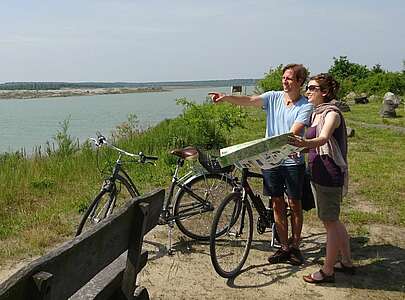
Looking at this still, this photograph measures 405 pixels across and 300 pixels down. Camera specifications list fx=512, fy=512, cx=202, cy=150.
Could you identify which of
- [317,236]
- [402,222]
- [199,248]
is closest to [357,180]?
[402,222]

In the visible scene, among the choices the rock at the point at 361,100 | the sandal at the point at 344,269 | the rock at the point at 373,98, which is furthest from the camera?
the rock at the point at 373,98

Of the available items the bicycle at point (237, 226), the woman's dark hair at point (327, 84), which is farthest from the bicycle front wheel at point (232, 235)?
the woman's dark hair at point (327, 84)

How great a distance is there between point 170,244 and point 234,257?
2.36 feet

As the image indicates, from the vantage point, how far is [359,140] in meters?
13.9

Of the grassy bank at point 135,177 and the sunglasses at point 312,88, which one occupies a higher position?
the sunglasses at point 312,88

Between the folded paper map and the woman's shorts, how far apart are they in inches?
15.2

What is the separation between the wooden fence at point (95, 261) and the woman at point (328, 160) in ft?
5.29

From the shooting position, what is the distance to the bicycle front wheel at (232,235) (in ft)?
14.0

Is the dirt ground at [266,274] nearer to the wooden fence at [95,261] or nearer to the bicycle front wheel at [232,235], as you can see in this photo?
the bicycle front wheel at [232,235]

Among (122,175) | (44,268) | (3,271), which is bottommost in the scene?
(3,271)

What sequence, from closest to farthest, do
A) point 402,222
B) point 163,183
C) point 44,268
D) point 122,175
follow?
point 44,268 < point 122,175 < point 402,222 < point 163,183

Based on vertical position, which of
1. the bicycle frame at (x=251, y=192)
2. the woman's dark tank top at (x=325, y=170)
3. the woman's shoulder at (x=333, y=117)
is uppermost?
the woman's shoulder at (x=333, y=117)

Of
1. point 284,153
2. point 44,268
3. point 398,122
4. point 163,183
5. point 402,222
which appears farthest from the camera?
point 398,122

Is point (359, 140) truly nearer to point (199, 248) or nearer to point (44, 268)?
point (199, 248)
